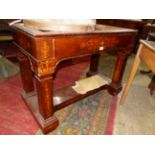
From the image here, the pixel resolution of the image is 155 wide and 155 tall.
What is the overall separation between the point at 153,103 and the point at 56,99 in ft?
3.63

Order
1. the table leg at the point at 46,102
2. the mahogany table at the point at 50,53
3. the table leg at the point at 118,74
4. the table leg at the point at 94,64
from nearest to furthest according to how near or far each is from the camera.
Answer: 1. the mahogany table at the point at 50,53
2. the table leg at the point at 46,102
3. the table leg at the point at 118,74
4. the table leg at the point at 94,64

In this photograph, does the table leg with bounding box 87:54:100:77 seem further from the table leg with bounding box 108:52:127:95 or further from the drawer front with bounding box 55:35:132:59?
the drawer front with bounding box 55:35:132:59

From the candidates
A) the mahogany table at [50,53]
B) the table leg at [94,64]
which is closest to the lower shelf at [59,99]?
the mahogany table at [50,53]

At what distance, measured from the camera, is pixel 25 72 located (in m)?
1.32

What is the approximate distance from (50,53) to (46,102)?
39 centimetres

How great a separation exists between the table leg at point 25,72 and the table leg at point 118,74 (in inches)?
35.4

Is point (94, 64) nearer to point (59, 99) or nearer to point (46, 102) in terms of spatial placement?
point (59, 99)

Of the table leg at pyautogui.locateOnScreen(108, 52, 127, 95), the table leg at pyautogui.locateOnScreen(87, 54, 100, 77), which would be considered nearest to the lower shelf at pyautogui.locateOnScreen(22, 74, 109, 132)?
the table leg at pyautogui.locateOnScreen(108, 52, 127, 95)

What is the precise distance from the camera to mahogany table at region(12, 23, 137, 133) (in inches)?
32.5

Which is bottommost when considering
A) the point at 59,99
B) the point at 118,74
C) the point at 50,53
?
the point at 59,99

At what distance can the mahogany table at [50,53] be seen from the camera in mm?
825

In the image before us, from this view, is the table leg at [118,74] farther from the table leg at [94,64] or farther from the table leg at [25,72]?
the table leg at [25,72]

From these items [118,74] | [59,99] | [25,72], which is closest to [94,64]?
[118,74]
